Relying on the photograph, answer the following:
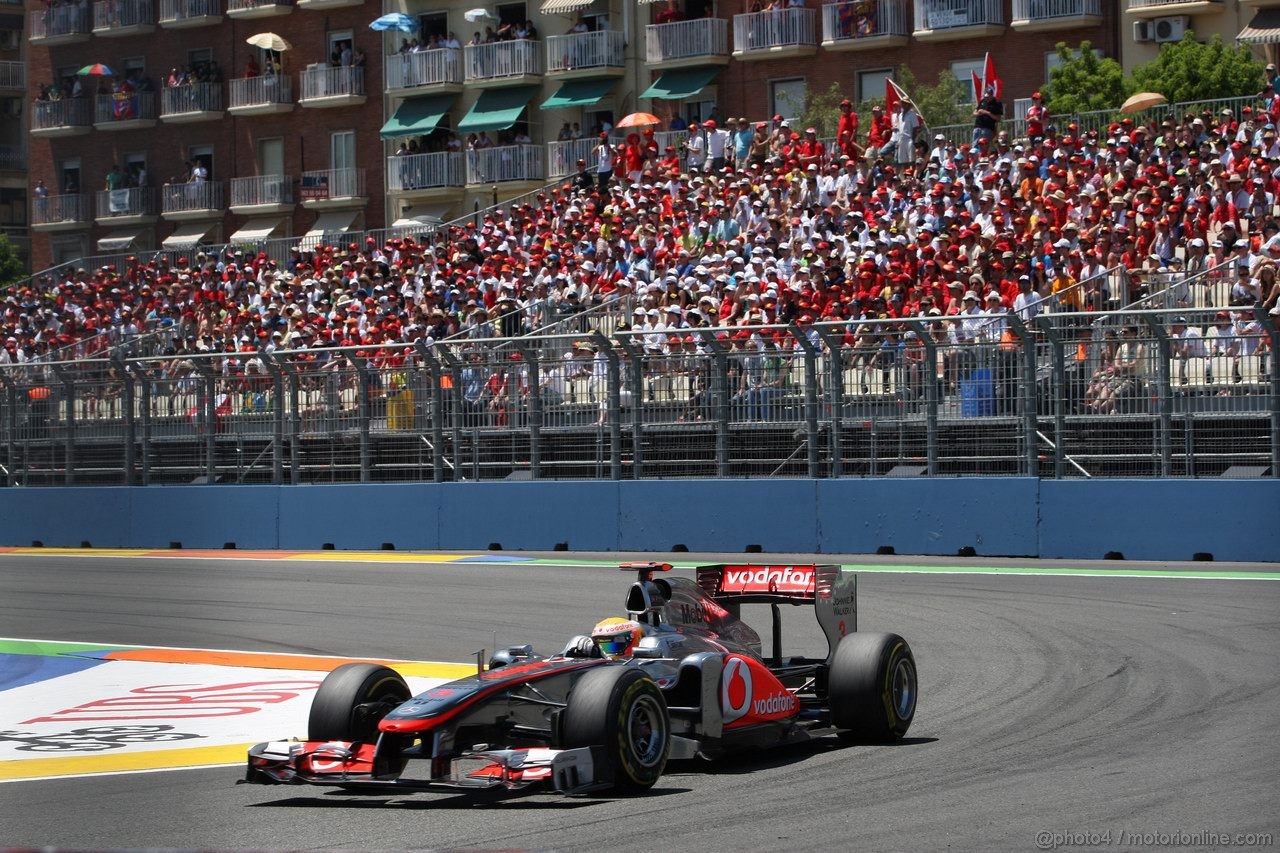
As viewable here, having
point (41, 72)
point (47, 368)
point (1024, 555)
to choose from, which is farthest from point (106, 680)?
point (41, 72)

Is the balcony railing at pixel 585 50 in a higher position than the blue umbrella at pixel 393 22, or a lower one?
lower

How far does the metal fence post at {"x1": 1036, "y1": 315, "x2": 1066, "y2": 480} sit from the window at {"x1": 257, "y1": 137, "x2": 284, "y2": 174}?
37.9 metres

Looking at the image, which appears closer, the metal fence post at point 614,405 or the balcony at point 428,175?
the metal fence post at point 614,405

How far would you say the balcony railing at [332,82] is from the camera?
49969mm

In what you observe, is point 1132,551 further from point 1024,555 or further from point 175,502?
point 175,502

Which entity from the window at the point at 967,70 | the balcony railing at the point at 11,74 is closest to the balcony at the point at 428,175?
the window at the point at 967,70

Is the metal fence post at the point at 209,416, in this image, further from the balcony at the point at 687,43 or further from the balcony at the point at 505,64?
the balcony at the point at 505,64

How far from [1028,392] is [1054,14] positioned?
22.3 metres

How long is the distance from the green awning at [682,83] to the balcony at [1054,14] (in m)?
7.53

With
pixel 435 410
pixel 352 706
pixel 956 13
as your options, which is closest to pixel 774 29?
pixel 956 13

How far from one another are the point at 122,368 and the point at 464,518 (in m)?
5.82

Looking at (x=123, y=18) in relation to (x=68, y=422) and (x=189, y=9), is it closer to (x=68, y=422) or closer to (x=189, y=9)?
(x=189, y=9)

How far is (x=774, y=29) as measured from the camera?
4209 centimetres

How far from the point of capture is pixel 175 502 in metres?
24.4
